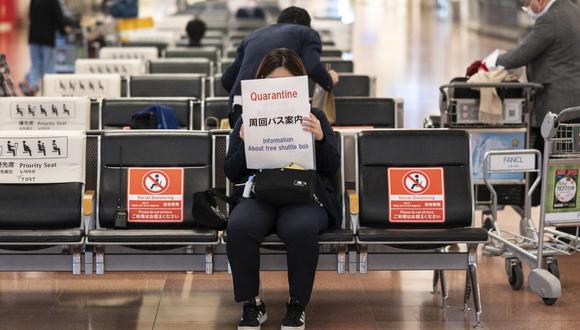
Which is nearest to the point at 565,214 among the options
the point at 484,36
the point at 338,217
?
the point at 338,217

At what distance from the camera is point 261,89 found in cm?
570

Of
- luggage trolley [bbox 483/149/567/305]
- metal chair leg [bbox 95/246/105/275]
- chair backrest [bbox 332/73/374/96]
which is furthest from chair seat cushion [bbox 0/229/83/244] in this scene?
chair backrest [bbox 332/73/374/96]

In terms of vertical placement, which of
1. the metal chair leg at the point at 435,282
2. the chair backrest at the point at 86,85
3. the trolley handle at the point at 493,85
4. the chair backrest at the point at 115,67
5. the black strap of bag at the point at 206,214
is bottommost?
the metal chair leg at the point at 435,282

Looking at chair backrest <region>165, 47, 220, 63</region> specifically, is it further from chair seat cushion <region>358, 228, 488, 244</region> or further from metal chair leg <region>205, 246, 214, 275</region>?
chair seat cushion <region>358, 228, 488, 244</region>

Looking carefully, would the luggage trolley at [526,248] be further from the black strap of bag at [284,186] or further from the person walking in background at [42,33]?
the person walking in background at [42,33]

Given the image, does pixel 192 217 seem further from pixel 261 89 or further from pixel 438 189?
pixel 438 189

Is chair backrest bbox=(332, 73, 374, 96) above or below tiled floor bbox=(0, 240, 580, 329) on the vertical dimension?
above

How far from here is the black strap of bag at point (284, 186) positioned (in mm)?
5699

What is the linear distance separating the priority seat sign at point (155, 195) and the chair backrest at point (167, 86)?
3444mm

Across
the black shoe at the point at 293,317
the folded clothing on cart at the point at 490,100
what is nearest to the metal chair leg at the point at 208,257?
Answer: the black shoe at the point at 293,317

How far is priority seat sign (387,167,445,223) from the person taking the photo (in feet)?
19.5

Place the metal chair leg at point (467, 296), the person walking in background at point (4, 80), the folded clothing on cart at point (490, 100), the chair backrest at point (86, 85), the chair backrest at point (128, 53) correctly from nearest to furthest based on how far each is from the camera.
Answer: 1. the metal chair leg at point (467, 296)
2. the folded clothing on cart at point (490, 100)
3. the chair backrest at point (86, 85)
4. the person walking in background at point (4, 80)
5. the chair backrest at point (128, 53)

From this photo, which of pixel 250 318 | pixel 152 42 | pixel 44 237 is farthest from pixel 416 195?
pixel 152 42

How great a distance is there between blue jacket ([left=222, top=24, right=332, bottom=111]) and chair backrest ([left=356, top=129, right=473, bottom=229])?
5.00 ft
